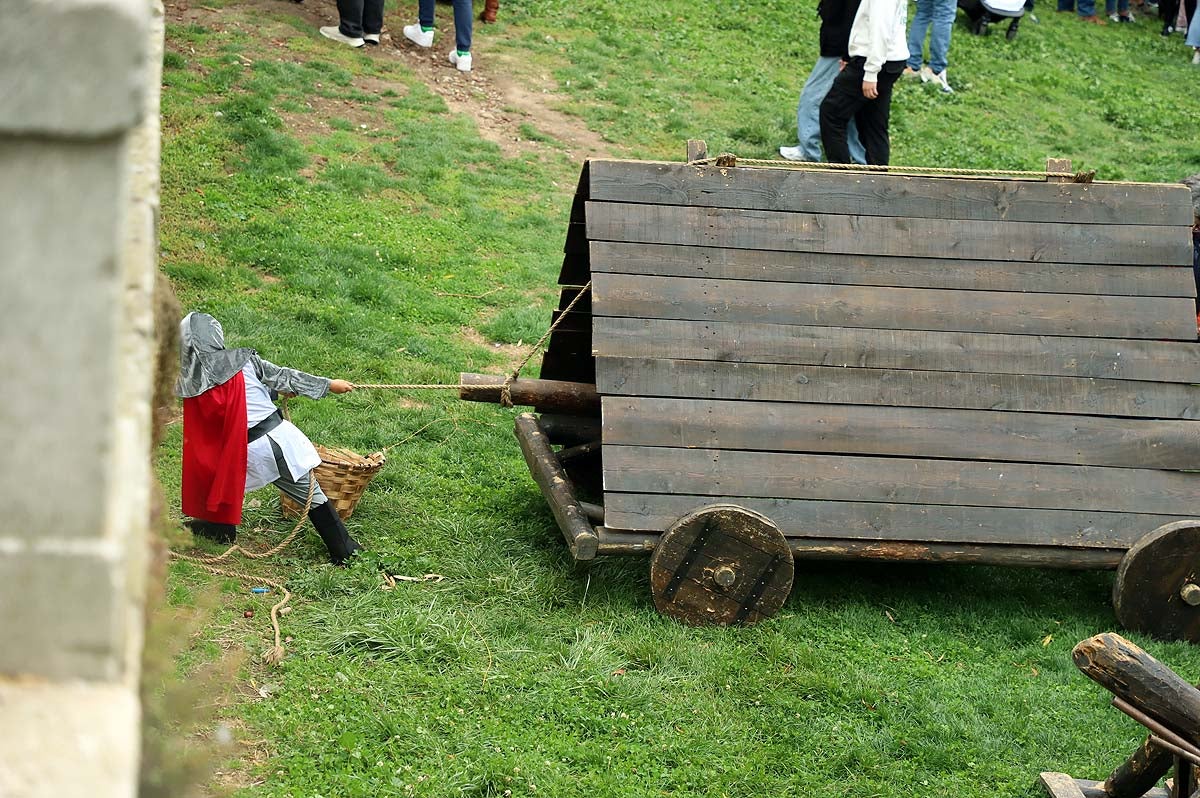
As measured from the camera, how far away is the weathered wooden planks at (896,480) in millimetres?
5848

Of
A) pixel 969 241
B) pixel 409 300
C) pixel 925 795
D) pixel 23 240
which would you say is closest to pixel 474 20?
pixel 409 300

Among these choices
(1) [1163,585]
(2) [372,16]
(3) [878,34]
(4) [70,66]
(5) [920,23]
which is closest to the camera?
(4) [70,66]

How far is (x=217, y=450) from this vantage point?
229 inches

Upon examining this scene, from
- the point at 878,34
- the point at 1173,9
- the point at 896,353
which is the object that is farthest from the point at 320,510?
the point at 1173,9

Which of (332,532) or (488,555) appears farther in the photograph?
(488,555)

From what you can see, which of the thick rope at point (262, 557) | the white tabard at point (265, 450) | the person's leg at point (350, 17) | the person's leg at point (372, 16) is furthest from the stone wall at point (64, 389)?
the person's leg at point (372, 16)

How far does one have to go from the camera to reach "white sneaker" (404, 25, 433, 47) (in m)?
13.6

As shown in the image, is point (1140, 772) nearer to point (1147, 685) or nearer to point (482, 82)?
point (1147, 685)

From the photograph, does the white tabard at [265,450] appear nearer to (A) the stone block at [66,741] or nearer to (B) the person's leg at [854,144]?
(A) the stone block at [66,741]

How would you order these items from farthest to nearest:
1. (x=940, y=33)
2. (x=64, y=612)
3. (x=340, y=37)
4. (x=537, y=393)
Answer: (x=940, y=33) → (x=340, y=37) → (x=537, y=393) → (x=64, y=612)

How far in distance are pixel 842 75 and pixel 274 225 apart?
4913mm

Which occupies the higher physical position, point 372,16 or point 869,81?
point 869,81

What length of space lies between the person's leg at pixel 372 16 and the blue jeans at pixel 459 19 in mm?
441

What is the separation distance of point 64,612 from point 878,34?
942 centimetres
